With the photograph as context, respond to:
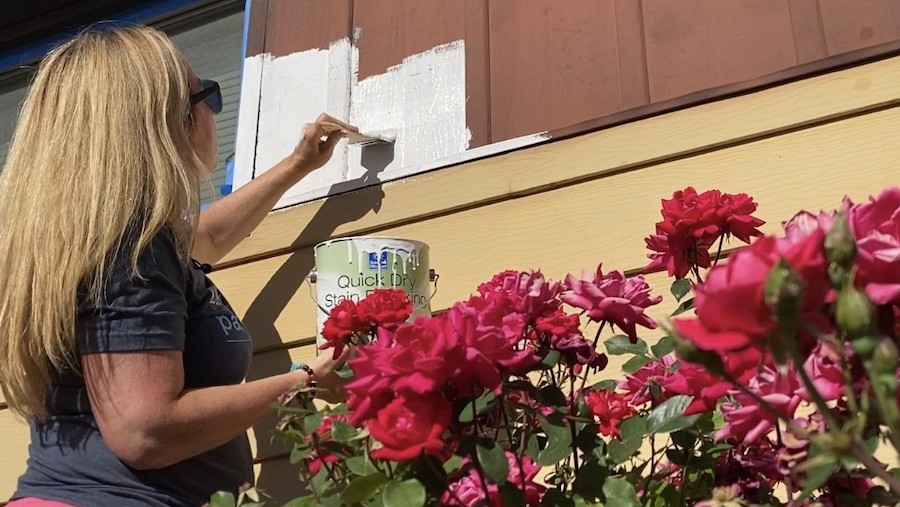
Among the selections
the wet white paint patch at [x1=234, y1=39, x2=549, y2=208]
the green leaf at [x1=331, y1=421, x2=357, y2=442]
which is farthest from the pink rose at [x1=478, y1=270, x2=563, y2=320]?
the wet white paint patch at [x1=234, y1=39, x2=549, y2=208]

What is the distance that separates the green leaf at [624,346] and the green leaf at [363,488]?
0.42m

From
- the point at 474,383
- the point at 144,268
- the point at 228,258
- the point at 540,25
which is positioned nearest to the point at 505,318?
the point at 474,383

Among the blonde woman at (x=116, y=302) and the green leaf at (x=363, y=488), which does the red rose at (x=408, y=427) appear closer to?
the green leaf at (x=363, y=488)

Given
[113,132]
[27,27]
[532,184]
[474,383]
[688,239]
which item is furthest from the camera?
[27,27]

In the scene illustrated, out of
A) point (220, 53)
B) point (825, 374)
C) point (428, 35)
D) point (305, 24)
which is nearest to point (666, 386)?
point (825, 374)

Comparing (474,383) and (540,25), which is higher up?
(540,25)

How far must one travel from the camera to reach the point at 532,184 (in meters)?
1.70

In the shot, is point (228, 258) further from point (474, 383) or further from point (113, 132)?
point (474, 383)

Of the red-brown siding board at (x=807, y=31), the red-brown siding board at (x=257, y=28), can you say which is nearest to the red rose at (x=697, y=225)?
the red-brown siding board at (x=807, y=31)

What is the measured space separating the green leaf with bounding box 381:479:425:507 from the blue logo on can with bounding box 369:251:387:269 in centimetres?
77

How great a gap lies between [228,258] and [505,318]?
4.30 feet

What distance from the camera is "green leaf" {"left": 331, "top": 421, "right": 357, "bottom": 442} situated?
3.02 ft

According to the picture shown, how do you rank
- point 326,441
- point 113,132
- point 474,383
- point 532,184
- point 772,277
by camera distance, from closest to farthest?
point 772,277 → point 474,383 → point 326,441 → point 113,132 → point 532,184

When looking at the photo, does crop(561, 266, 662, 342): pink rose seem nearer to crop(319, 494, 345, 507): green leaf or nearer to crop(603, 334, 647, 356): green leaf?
crop(603, 334, 647, 356): green leaf
